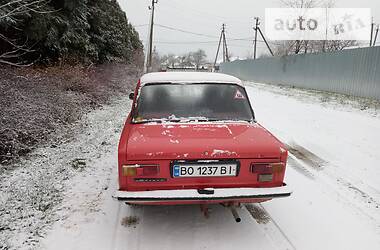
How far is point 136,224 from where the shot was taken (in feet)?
12.6

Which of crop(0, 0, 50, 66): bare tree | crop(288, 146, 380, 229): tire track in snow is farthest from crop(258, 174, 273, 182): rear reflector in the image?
crop(0, 0, 50, 66): bare tree

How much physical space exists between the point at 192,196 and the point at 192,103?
1.50m

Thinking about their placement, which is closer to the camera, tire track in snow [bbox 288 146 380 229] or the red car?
the red car

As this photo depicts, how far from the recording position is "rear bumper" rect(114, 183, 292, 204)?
3236mm

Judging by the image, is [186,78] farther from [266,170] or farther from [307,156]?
[307,156]

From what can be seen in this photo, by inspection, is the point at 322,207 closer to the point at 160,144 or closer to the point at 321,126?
the point at 160,144

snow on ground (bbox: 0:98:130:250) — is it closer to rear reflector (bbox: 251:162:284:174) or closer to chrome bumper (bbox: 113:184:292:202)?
chrome bumper (bbox: 113:184:292:202)

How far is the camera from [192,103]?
173 inches

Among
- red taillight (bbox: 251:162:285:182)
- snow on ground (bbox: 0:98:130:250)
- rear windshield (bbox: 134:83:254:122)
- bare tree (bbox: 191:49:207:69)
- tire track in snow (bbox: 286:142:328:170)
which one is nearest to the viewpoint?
red taillight (bbox: 251:162:285:182)

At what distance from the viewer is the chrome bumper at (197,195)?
324 centimetres

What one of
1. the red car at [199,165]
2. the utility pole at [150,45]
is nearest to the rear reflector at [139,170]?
the red car at [199,165]

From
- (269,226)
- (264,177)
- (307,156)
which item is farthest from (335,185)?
(264,177)

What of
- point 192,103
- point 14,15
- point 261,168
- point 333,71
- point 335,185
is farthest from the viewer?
point 333,71

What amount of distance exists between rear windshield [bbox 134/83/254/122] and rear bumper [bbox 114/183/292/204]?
1150mm
